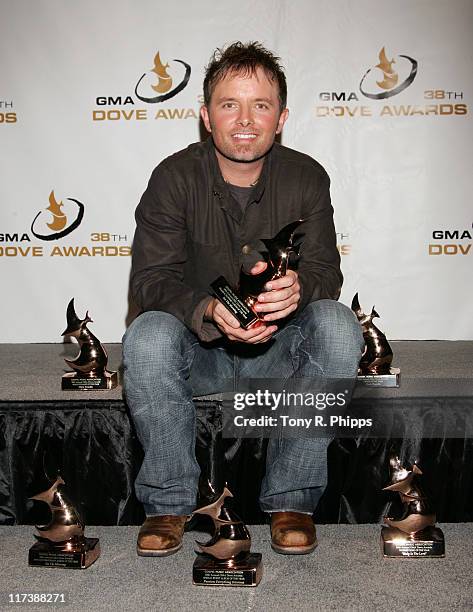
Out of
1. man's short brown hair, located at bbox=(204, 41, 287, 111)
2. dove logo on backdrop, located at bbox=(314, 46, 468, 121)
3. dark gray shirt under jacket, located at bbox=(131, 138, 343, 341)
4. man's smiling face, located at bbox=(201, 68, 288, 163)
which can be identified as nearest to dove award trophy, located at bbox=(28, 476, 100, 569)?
dark gray shirt under jacket, located at bbox=(131, 138, 343, 341)

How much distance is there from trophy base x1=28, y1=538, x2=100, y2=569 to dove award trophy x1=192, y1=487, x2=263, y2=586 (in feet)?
0.75

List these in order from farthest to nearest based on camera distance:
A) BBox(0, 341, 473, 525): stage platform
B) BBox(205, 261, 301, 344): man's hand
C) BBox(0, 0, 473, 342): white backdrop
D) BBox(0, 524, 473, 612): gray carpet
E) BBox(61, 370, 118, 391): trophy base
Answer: BBox(0, 0, 473, 342): white backdrop < BBox(61, 370, 118, 391): trophy base < BBox(0, 341, 473, 525): stage platform < BBox(205, 261, 301, 344): man's hand < BBox(0, 524, 473, 612): gray carpet

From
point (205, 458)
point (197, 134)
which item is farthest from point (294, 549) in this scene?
point (197, 134)

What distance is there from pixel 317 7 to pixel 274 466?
168cm

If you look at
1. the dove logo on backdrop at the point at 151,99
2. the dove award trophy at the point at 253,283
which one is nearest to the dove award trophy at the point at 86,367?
the dove award trophy at the point at 253,283

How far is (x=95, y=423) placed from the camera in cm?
179

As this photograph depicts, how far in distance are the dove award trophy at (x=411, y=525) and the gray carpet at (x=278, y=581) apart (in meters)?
0.02

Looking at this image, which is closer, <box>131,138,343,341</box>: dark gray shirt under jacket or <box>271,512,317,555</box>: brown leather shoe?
<box>271,512,317,555</box>: brown leather shoe

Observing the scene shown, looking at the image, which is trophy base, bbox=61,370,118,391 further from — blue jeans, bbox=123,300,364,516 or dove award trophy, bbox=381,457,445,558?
dove award trophy, bbox=381,457,445,558

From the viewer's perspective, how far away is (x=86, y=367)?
189cm

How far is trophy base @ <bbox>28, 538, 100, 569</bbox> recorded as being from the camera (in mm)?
1470

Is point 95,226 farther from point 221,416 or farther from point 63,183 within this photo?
point 221,416

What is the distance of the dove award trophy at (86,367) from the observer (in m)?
1.88

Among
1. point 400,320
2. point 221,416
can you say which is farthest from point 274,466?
point 400,320
